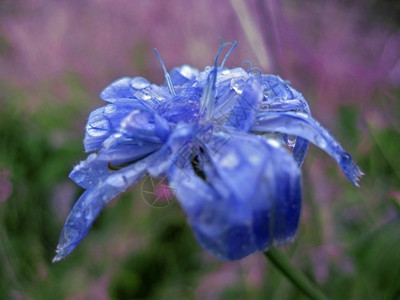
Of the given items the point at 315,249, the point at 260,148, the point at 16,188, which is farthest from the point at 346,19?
the point at 260,148

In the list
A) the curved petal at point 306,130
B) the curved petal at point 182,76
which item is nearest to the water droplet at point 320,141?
the curved petal at point 306,130

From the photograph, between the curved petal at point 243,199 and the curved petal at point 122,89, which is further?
the curved petal at point 122,89

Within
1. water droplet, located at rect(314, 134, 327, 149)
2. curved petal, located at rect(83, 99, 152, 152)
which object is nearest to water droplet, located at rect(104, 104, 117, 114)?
curved petal, located at rect(83, 99, 152, 152)

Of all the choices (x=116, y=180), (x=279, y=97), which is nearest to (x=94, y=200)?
(x=116, y=180)

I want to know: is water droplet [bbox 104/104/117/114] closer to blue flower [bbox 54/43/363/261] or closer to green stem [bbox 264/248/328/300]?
blue flower [bbox 54/43/363/261]

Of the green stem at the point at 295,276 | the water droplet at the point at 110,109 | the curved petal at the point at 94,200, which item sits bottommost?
the green stem at the point at 295,276

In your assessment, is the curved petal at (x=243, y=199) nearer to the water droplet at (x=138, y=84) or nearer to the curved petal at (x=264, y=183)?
the curved petal at (x=264, y=183)

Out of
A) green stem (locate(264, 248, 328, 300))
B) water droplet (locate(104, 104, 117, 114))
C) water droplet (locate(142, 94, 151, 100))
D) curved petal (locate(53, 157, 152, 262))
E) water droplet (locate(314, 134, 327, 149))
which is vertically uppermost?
water droplet (locate(314, 134, 327, 149))

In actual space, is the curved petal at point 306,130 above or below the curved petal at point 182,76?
above

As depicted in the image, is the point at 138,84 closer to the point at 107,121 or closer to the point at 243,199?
the point at 107,121
